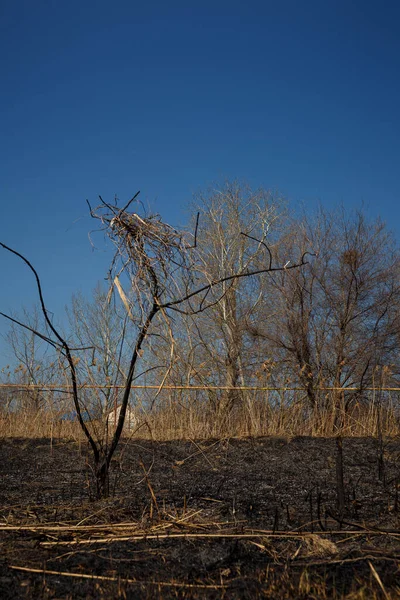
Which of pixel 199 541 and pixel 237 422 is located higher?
pixel 237 422

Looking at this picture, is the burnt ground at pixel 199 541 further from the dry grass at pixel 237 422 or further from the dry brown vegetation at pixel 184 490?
the dry grass at pixel 237 422

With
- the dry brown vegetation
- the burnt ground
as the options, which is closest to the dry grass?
the dry brown vegetation

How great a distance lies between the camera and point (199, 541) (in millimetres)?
2789

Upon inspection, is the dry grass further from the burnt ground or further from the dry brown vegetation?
the burnt ground

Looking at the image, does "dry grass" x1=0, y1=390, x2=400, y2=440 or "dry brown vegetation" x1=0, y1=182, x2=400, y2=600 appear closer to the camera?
"dry brown vegetation" x1=0, y1=182, x2=400, y2=600

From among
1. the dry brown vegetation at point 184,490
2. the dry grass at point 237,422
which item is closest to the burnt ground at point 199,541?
the dry brown vegetation at point 184,490

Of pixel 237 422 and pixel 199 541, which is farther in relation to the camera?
pixel 237 422

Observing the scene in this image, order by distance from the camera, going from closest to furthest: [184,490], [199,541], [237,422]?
[199,541] → [184,490] → [237,422]

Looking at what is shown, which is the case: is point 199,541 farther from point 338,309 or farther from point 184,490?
point 338,309

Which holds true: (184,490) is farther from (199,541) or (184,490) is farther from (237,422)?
(237,422)

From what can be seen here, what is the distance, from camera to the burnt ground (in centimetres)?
219

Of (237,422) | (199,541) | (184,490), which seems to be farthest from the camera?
(237,422)

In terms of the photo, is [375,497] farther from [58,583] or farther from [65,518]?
[58,583]

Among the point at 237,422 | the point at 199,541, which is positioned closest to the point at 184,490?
the point at 199,541
